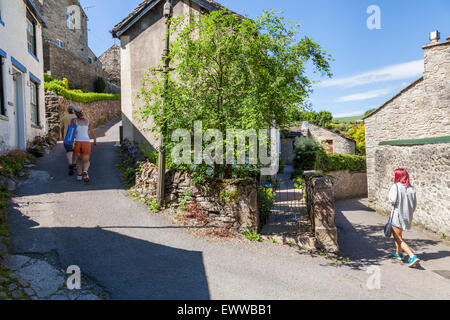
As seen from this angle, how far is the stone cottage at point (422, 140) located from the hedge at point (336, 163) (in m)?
2.14

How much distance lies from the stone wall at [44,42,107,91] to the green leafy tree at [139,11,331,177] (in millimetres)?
19889

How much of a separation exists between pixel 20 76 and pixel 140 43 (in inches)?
179

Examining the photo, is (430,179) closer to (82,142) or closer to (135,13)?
(82,142)

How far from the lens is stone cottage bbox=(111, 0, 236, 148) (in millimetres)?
11359

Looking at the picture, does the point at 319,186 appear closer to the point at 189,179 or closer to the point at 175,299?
the point at 189,179

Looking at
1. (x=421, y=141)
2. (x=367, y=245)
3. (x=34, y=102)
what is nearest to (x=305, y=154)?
(x=421, y=141)

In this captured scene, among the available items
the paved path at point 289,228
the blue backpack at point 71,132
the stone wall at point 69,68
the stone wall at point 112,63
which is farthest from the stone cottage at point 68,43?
the paved path at point 289,228

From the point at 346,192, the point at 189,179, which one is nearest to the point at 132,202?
the point at 189,179

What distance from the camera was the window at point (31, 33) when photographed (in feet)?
39.5

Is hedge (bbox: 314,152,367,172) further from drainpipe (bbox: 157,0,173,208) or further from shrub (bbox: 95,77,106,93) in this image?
shrub (bbox: 95,77,106,93)

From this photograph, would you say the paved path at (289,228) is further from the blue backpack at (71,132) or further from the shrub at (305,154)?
the shrub at (305,154)

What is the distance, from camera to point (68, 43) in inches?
1132

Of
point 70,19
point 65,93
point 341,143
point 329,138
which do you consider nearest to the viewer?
point 65,93

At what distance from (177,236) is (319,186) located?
328 centimetres
